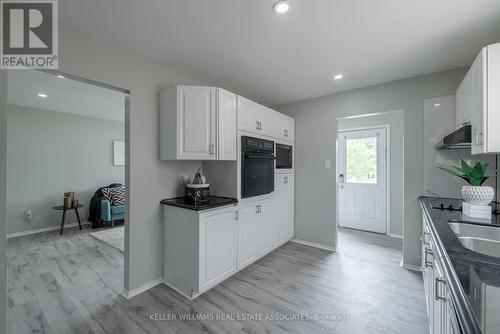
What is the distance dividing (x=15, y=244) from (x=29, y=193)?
1.05 meters

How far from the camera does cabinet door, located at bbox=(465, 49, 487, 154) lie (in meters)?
1.43

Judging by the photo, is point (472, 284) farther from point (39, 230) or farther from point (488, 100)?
point (39, 230)

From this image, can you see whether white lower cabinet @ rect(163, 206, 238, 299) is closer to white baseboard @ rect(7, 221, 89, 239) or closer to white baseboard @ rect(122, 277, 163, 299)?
white baseboard @ rect(122, 277, 163, 299)

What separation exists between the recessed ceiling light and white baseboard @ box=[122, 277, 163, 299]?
110 inches

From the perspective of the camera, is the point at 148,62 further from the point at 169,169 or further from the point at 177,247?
the point at 177,247

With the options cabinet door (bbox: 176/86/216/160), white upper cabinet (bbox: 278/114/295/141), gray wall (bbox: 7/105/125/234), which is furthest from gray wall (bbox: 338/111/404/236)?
gray wall (bbox: 7/105/125/234)

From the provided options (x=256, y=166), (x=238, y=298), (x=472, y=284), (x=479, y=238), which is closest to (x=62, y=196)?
(x=256, y=166)

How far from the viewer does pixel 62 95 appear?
11.2ft

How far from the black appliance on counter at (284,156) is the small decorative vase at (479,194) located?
6.70ft

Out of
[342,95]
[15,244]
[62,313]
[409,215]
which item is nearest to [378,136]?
[342,95]

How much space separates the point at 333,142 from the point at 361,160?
139 centimetres

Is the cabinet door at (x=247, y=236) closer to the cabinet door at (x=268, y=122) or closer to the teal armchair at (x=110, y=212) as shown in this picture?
the cabinet door at (x=268, y=122)

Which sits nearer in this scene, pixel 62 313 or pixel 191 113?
pixel 62 313

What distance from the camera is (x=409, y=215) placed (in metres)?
2.63
